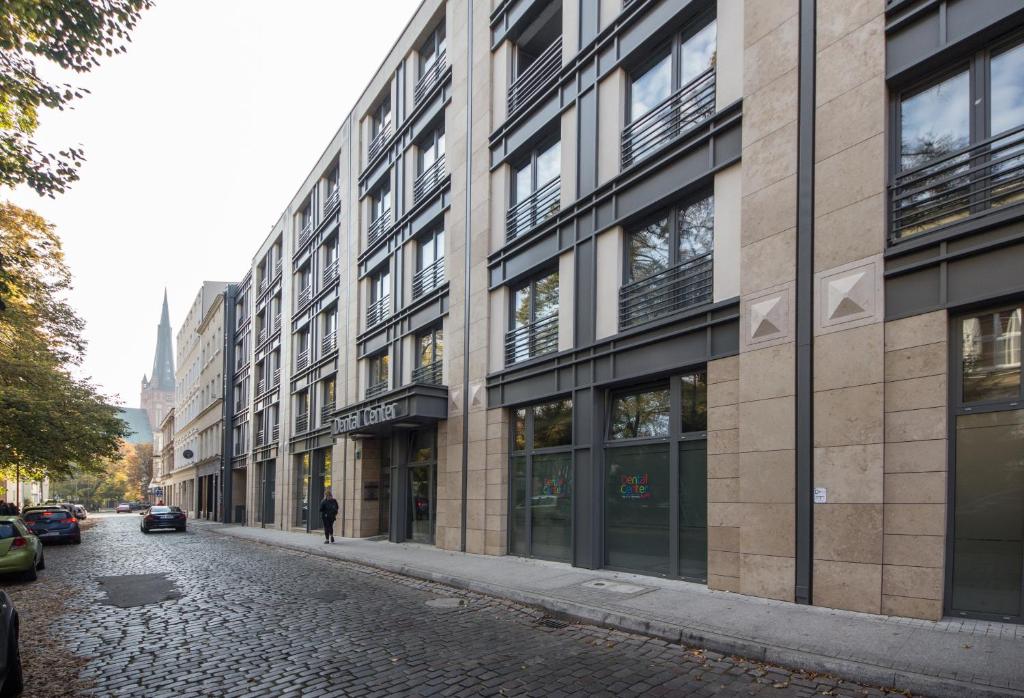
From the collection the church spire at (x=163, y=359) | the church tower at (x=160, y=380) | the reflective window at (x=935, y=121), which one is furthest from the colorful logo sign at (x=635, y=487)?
the church spire at (x=163, y=359)

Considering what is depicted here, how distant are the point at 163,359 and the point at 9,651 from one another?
188234 millimetres

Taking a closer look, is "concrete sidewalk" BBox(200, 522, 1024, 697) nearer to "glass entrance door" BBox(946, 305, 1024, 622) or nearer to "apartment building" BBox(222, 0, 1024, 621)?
"glass entrance door" BBox(946, 305, 1024, 622)

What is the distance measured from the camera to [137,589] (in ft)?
38.8

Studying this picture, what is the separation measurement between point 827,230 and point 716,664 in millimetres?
5435

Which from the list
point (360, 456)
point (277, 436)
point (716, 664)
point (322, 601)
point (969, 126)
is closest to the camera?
point (716, 664)

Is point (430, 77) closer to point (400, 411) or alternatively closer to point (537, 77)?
point (537, 77)

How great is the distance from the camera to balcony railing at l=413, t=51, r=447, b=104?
19.5 metres

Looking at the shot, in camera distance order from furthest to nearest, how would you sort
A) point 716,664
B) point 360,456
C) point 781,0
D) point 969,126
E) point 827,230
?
point 360,456 < point 781,0 < point 827,230 < point 969,126 < point 716,664

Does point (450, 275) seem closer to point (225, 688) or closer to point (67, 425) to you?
point (225, 688)

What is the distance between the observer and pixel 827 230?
8.50 metres

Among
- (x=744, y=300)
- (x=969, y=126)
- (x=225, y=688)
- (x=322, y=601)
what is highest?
(x=969, y=126)

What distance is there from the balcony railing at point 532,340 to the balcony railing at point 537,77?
17.0ft

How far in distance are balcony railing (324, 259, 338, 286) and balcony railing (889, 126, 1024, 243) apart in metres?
22.0

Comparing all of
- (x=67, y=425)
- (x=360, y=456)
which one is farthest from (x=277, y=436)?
(x=360, y=456)
